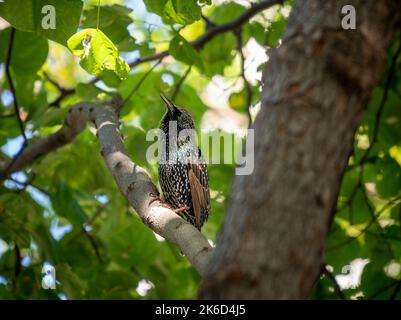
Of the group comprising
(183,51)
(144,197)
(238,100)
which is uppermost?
(238,100)

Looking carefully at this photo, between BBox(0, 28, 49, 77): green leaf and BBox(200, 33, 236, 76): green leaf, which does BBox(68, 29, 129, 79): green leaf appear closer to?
BBox(0, 28, 49, 77): green leaf

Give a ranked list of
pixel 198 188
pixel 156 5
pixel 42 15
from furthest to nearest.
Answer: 1. pixel 198 188
2. pixel 156 5
3. pixel 42 15

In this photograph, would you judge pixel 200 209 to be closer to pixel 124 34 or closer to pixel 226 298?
pixel 124 34

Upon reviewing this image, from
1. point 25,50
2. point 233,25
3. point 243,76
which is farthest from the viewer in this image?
point 233,25

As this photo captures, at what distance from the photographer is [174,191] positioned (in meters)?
5.04

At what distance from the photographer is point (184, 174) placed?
4980 mm

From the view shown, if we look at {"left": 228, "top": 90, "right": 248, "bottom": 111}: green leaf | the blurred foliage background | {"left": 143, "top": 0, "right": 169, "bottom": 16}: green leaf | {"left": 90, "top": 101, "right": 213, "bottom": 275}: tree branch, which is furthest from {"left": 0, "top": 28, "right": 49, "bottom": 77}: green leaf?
{"left": 228, "top": 90, "right": 248, "bottom": 111}: green leaf

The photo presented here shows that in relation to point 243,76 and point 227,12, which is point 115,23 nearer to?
point 243,76

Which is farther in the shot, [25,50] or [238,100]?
[238,100]

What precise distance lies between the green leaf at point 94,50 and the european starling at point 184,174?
1771mm

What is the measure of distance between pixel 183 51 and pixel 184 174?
116 cm

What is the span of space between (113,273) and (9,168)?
1093 millimetres

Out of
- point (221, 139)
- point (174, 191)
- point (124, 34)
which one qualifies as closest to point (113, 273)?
point (174, 191)

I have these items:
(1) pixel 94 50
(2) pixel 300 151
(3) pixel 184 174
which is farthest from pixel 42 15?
(3) pixel 184 174
